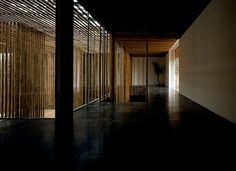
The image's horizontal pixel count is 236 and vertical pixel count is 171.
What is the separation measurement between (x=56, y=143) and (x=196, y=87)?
6.87 m

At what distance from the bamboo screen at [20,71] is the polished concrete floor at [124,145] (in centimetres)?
250

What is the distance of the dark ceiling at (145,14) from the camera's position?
785cm

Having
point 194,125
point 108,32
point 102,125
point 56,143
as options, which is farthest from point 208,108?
point 108,32

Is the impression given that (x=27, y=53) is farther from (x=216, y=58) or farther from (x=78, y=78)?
(x=216, y=58)

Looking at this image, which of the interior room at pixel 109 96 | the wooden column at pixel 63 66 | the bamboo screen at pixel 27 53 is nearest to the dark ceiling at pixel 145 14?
the interior room at pixel 109 96

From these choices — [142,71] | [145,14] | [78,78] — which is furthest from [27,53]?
[142,71]

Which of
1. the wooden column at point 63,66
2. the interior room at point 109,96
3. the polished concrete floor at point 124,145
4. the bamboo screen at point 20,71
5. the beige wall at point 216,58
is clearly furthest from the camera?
the bamboo screen at point 20,71

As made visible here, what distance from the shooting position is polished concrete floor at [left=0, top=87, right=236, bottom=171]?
9.86ft

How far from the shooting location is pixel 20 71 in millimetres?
8797

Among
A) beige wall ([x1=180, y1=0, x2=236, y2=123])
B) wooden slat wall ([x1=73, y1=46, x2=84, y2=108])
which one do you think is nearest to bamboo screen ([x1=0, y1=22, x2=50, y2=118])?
wooden slat wall ([x1=73, y1=46, x2=84, y2=108])

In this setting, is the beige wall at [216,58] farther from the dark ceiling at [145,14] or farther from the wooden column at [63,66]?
the wooden column at [63,66]

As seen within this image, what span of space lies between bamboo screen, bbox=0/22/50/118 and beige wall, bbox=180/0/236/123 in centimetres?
538

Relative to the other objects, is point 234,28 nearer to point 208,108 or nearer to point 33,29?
point 208,108

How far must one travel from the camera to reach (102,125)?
5367 mm
